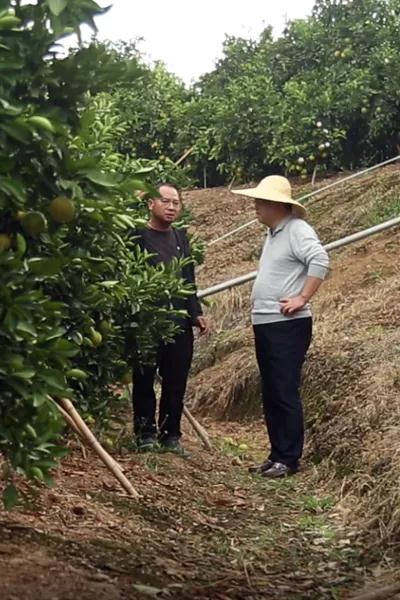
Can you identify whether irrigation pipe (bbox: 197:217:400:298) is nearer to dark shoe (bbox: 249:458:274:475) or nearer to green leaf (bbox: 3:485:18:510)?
dark shoe (bbox: 249:458:274:475)

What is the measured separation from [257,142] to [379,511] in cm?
1046

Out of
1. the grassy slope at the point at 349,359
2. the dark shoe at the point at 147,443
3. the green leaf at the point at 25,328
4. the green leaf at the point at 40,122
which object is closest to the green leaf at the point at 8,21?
the green leaf at the point at 40,122

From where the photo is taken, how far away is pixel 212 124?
51.6 feet

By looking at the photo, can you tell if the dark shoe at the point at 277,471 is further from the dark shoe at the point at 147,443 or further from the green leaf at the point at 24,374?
the green leaf at the point at 24,374

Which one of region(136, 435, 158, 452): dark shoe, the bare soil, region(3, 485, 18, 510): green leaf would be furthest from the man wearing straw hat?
region(3, 485, 18, 510): green leaf

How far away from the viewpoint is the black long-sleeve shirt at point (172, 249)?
5.83 meters

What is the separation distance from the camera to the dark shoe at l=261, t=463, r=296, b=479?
19.1 ft

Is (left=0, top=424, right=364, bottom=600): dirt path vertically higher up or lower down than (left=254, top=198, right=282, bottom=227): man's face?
lower down

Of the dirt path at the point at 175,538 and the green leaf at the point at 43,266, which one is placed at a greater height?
the green leaf at the point at 43,266

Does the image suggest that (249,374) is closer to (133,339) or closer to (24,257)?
(133,339)

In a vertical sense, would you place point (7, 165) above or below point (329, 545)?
above

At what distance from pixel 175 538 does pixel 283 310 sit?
1709mm

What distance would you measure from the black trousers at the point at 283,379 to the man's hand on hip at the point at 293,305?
10 cm

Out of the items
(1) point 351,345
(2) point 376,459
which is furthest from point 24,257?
(1) point 351,345
